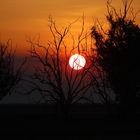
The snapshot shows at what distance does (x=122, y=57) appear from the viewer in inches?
1919

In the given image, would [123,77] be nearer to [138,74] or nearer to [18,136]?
[138,74]

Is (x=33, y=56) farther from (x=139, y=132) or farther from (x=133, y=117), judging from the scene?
(x=139, y=132)

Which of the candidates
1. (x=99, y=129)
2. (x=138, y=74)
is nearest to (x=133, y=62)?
(x=138, y=74)

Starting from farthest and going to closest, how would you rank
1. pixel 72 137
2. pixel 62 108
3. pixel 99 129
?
pixel 62 108 → pixel 99 129 → pixel 72 137

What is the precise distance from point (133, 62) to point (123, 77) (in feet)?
7.19

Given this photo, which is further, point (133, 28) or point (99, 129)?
point (133, 28)

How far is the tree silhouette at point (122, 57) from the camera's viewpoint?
47.7 m

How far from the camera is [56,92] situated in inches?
1829

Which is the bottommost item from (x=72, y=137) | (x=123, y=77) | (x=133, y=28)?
(x=72, y=137)

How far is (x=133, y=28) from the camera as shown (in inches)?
1975

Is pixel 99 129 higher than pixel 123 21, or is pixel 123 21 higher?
pixel 123 21

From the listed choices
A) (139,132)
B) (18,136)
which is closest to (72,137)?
(18,136)

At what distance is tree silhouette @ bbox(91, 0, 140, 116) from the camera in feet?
156

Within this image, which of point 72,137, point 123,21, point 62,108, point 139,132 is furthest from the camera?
point 123,21
